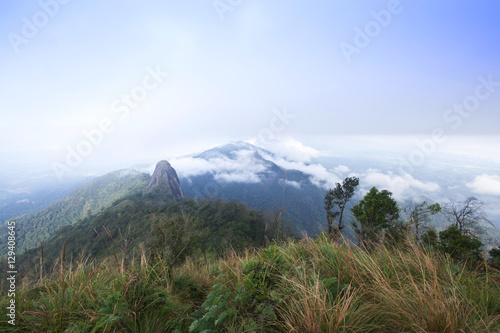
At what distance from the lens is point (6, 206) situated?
98.8 metres

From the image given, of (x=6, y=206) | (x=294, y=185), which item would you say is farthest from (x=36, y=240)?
(x=294, y=185)

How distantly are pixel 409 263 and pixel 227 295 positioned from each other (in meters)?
2.59

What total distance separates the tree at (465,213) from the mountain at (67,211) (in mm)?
87365

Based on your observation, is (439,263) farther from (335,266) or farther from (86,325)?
(86,325)

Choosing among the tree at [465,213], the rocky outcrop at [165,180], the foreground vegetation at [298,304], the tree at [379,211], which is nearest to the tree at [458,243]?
the tree at [465,213]

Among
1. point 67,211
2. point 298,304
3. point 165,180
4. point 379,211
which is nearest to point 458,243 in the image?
→ point 379,211

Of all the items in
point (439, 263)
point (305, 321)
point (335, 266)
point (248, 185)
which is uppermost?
point (305, 321)

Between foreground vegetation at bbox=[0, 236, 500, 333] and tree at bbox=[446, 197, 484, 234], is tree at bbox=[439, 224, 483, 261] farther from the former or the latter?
foreground vegetation at bbox=[0, 236, 500, 333]

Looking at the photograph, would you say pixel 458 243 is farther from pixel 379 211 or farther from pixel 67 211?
pixel 67 211

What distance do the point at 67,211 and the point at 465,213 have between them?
142478mm

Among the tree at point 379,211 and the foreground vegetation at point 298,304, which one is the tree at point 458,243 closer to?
the tree at point 379,211

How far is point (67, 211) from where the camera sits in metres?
100

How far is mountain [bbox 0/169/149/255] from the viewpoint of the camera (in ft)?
242

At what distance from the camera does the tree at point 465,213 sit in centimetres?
1348
